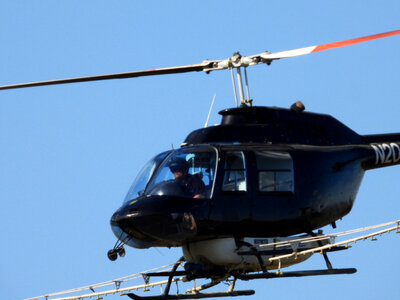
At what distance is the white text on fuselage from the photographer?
26.3 m

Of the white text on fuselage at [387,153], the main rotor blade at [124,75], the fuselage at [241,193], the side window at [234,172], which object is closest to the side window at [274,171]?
the fuselage at [241,193]

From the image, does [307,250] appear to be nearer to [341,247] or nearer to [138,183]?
[341,247]

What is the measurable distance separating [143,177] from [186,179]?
1.29m

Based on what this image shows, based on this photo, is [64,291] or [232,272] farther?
[64,291]

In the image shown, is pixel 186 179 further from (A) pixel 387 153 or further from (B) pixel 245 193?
(A) pixel 387 153

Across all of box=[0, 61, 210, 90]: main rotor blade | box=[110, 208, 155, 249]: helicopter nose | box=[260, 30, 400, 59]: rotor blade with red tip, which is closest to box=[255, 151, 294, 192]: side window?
box=[260, 30, 400, 59]: rotor blade with red tip

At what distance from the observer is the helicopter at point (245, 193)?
23.5 m

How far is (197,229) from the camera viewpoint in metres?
23.4

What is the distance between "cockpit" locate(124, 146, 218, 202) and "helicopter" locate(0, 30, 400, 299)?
0.02m

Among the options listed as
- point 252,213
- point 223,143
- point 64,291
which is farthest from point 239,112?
point 64,291

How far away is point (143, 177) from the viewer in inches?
967

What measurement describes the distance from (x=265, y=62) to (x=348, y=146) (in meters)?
2.80

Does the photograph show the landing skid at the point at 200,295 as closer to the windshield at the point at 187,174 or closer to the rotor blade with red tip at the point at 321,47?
the windshield at the point at 187,174

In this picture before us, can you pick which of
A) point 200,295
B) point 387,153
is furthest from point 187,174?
point 387,153
